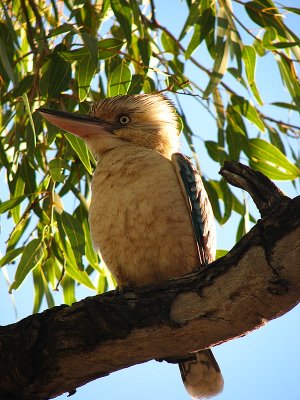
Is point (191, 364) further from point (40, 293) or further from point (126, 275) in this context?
point (40, 293)

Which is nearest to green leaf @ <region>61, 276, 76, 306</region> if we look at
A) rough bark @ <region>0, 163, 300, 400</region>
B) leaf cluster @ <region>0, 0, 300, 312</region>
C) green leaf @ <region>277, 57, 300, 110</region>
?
leaf cluster @ <region>0, 0, 300, 312</region>

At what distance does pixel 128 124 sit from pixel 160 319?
1634 mm

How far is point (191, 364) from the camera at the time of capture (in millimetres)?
3652

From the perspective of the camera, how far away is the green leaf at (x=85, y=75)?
382 cm

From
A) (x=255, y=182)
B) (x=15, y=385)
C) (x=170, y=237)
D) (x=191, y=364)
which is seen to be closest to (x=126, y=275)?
(x=170, y=237)

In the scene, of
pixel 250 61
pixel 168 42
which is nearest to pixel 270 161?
pixel 250 61

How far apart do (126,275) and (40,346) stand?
72 cm

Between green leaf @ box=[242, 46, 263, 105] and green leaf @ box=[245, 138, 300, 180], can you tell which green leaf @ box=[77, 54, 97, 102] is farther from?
green leaf @ box=[245, 138, 300, 180]

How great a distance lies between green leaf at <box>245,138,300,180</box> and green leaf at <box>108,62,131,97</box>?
2.88ft

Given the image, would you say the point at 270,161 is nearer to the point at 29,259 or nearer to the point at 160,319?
the point at 29,259

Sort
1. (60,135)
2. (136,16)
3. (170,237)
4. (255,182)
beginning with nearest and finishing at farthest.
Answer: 1. (255,182)
2. (170,237)
3. (136,16)
4. (60,135)

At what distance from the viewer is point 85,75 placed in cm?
382

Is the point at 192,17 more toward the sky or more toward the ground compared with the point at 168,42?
more toward the ground

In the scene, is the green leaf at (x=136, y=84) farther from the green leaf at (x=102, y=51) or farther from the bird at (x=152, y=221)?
the bird at (x=152, y=221)
